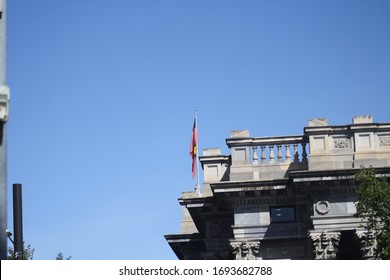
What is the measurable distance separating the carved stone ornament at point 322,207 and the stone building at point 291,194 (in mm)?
49

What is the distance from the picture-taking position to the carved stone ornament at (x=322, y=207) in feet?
196

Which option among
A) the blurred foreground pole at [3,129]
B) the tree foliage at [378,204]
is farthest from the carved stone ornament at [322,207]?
the blurred foreground pole at [3,129]

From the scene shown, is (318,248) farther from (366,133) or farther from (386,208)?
(386,208)

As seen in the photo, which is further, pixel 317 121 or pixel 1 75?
pixel 317 121

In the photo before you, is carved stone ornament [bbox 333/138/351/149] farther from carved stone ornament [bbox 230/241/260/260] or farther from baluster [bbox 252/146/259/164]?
carved stone ornament [bbox 230/241/260/260]

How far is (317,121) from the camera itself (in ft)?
198

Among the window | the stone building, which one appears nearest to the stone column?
the stone building

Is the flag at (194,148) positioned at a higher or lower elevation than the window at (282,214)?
higher

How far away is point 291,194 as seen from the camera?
→ 6141cm

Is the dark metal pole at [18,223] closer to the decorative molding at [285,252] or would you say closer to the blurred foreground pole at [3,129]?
the blurred foreground pole at [3,129]

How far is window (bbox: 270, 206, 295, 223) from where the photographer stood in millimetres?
62281

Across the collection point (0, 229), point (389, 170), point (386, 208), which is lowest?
point (0, 229)
